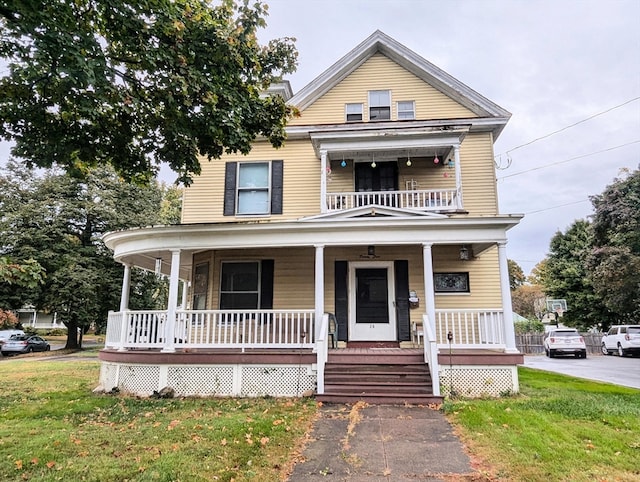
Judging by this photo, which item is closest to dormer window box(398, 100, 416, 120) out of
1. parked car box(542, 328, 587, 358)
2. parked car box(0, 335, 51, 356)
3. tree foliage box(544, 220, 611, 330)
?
parked car box(542, 328, 587, 358)

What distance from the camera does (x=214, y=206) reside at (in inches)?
455

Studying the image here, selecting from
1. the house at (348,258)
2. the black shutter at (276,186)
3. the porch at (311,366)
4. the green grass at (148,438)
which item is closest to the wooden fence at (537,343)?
the house at (348,258)

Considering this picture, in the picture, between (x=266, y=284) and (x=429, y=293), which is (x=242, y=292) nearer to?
(x=266, y=284)

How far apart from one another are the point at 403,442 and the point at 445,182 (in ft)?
25.0

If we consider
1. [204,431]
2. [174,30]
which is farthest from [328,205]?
[204,431]

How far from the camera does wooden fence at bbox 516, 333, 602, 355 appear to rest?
23609mm

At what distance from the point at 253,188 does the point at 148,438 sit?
24.4ft

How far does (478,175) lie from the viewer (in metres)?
11.0

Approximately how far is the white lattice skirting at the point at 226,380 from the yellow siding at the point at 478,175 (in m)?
6.31

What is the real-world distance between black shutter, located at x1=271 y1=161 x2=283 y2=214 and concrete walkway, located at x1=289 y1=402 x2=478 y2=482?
604 cm

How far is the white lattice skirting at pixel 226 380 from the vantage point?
26.4ft

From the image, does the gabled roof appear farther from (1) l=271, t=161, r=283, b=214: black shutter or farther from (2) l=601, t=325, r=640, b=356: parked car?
(2) l=601, t=325, r=640, b=356: parked car

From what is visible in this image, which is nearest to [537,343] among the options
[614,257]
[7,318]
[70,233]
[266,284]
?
[614,257]

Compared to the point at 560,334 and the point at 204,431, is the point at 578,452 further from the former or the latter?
the point at 560,334
